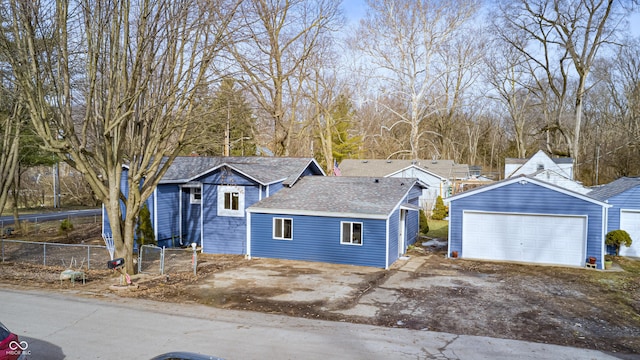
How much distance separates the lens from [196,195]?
79.1 ft

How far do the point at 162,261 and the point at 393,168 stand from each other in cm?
3131

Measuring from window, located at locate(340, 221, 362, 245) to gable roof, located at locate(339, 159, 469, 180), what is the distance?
24477 mm

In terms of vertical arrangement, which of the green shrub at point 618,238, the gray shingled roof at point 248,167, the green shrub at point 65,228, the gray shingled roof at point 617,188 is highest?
the gray shingled roof at point 248,167

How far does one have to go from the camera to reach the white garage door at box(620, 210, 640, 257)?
2164 centimetres

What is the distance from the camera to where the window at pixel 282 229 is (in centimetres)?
2080

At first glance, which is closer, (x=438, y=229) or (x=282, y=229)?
(x=282, y=229)

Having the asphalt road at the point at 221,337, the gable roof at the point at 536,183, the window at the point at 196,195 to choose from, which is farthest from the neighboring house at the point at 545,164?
the asphalt road at the point at 221,337

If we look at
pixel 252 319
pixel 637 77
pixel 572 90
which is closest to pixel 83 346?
pixel 252 319

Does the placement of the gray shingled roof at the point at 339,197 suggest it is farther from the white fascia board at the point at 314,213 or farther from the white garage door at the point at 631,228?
the white garage door at the point at 631,228

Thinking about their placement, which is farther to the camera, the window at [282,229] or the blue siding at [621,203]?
the blue siding at [621,203]

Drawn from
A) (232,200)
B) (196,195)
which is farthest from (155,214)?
(232,200)

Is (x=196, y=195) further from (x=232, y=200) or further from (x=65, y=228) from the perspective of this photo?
(x=65, y=228)

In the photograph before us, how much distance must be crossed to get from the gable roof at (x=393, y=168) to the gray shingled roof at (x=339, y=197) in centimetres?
2111

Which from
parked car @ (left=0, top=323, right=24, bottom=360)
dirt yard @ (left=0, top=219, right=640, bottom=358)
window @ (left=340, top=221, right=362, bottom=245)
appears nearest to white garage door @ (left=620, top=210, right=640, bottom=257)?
dirt yard @ (left=0, top=219, right=640, bottom=358)
